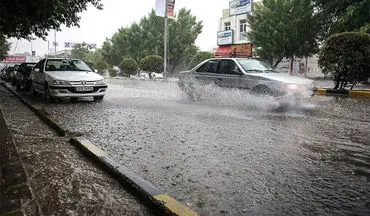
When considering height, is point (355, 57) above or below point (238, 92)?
above

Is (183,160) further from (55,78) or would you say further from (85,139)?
(55,78)

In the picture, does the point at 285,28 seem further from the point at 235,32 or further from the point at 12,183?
the point at 12,183

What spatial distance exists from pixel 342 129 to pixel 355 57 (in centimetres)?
913

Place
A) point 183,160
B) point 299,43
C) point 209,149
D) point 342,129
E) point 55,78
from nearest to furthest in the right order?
1. point 183,160
2. point 209,149
3. point 342,129
4. point 55,78
5. point 299,43

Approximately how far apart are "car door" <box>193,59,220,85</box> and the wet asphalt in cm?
230

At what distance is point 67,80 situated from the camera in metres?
11.5

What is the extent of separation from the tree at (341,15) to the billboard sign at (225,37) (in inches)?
526

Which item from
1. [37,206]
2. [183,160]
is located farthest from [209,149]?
[37,206]

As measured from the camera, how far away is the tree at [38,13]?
31.4ft

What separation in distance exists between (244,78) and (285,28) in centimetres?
2092

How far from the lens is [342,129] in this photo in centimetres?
700

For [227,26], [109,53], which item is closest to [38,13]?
[227,26]

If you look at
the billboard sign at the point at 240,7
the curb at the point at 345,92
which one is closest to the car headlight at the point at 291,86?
the curb at the point at 345,92

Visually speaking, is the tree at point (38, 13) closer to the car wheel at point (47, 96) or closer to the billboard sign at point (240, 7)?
the car wheel at point (47, 96)
